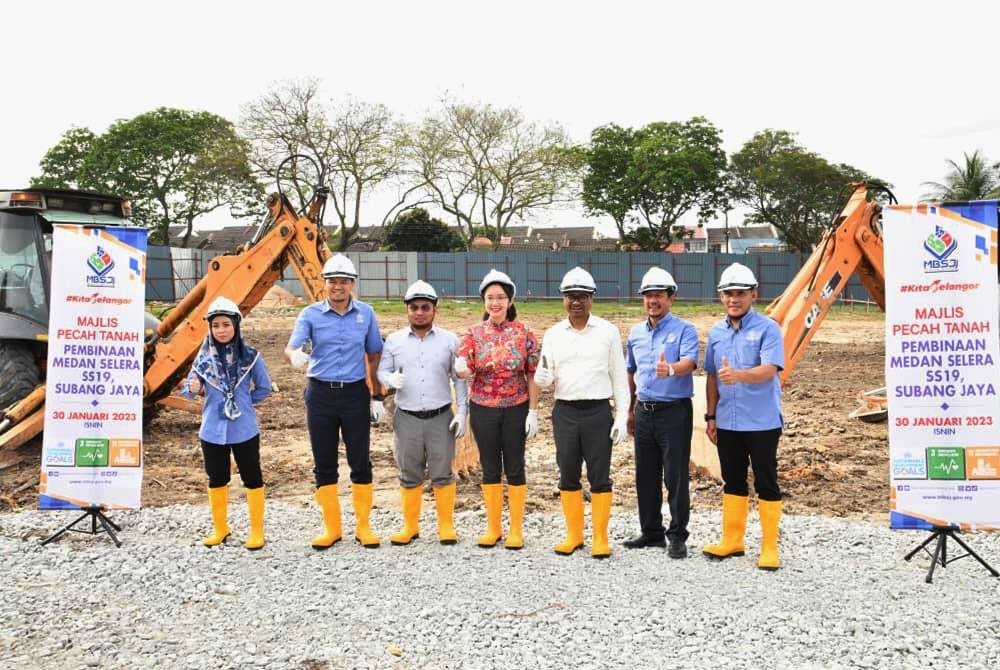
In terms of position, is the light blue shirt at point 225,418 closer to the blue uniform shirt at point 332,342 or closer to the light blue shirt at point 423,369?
the blue uniform shirt at point 332,342

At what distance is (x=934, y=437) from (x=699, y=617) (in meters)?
1.98

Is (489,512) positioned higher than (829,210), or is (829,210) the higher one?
(829,210)

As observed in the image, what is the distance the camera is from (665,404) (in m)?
5.36

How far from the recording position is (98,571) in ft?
17.2

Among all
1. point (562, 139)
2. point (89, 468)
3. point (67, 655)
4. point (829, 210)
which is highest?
point (562, 139)

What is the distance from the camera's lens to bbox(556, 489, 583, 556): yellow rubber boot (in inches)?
215

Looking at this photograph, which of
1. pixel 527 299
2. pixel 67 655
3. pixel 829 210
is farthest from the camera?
Answer: pixel 829 210

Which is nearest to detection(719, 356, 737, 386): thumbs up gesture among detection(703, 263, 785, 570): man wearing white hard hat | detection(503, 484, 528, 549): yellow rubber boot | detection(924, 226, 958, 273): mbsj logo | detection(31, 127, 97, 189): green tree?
detection(703, 263, 785, 570): man wearing white hard hat

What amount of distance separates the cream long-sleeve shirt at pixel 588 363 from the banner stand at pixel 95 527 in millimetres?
3221

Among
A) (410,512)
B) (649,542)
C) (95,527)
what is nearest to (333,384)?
(410,512)

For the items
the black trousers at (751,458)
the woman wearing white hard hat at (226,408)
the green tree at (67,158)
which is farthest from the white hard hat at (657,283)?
the green tree at (67,158)

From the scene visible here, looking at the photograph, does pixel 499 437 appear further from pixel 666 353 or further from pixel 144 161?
pixel 144 161

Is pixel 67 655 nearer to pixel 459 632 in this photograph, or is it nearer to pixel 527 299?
pixel 459 632

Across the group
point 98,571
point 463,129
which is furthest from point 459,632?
point 463,129
